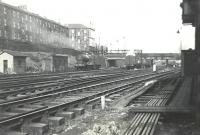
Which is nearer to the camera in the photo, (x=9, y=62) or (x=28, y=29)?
(x=9, y=62)

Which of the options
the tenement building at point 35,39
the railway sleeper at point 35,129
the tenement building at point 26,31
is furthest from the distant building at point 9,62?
the railway sleeper at point 35,129

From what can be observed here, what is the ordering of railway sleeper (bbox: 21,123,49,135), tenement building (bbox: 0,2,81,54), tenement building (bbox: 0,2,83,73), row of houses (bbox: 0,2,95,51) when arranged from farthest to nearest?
1. row of houses (bbox: 0,2,95,51)
2. tenement building (bbox: 0,2,81,54)
3. tenement building (bbox: 0,2,83,73)
4. railway sleeper (bbox: 21,123,49,135)

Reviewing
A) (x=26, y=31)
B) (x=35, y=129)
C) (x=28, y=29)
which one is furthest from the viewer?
(x=28, y=29)

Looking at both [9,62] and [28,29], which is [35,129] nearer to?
[9,62]

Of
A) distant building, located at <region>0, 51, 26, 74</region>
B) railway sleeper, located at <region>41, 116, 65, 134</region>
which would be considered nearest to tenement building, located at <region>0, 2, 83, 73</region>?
distant building, located at <region>0, 51, 26, 74</region>

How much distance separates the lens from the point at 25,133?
6137 mm

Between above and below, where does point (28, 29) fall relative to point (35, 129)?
above

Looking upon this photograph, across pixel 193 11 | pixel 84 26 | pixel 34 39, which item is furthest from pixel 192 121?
pixel 84 26

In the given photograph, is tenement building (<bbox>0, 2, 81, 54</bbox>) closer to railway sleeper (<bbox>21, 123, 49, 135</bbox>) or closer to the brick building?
the brick building

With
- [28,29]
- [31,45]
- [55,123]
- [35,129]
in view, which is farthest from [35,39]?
[35,129]

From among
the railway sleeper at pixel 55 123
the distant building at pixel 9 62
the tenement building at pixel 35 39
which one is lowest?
the railway sleeper at pixel 55 123

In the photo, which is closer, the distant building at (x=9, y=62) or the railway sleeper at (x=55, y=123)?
the railway sleeper at (x=55, y=123)

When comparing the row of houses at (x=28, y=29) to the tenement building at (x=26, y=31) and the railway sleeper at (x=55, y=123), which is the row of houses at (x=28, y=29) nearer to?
the tenement building at (x=26, y=31)

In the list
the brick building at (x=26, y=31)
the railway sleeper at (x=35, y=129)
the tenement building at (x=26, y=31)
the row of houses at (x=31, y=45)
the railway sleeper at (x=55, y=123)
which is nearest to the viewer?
the railway sleeper at (x=35, y=129)
